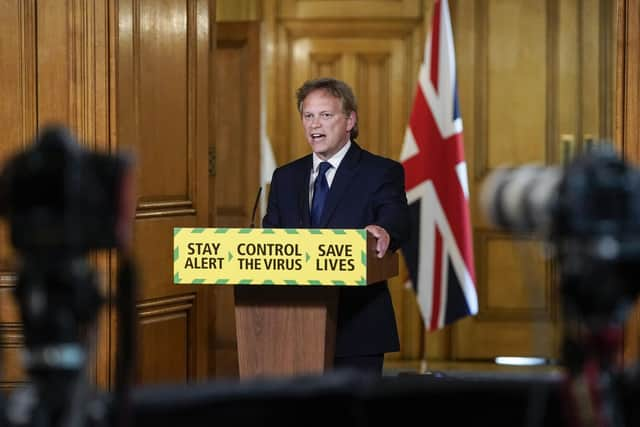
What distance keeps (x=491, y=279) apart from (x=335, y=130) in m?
4.40

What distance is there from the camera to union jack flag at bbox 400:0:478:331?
7328 millimetres

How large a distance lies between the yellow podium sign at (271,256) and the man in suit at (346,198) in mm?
337

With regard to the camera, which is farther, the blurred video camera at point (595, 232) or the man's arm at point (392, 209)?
the man's arm at point (392, 209)

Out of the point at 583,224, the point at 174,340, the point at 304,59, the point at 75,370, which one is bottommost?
the point at 174,340

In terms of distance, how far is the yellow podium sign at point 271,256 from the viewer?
3.92m

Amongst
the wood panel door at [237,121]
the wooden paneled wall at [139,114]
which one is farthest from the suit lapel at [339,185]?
the wood panel door at [237,121]

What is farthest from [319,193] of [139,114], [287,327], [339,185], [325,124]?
[139,114]

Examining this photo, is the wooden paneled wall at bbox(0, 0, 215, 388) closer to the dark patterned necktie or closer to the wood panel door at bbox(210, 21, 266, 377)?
the dark patterned necktie

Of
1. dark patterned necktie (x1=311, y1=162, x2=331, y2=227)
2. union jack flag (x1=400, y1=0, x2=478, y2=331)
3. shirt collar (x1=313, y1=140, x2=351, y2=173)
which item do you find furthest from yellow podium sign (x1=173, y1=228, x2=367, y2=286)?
union jack flag (x1=400, y1=0, x2=478, y2=331)

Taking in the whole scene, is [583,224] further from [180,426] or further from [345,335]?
[345,335]

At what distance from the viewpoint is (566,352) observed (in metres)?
1.78

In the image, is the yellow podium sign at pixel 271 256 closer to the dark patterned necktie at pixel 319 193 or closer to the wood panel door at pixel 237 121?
the dark patterned necktie at pixel 319 193

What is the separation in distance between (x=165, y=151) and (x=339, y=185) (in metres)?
1.25

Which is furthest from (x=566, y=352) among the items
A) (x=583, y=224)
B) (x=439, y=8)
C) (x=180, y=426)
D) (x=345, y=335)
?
(x=439, y=8)
